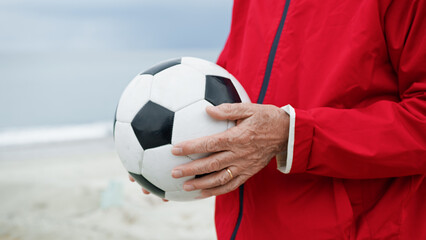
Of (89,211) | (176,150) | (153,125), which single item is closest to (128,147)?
(153,125)

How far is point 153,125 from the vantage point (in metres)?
1.28

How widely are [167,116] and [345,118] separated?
58 cm

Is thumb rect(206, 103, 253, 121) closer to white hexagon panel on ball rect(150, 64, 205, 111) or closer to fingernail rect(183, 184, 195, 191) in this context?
white hexagon panel on ball rect(150, 64, 205, 111)

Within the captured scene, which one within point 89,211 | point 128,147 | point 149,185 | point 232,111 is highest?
point 232,111

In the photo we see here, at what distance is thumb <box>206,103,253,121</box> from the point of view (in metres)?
1.18

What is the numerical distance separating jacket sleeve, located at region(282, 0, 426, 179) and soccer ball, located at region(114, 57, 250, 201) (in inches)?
10.6

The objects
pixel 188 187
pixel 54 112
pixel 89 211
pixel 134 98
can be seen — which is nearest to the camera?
pixel 188 187

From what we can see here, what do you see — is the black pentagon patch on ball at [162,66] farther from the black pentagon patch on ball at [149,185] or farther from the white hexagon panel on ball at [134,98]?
the black pentagon patch on ball at [149,185]

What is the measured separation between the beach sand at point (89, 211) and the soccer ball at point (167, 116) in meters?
2.08

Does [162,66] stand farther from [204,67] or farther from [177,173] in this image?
[177,173]

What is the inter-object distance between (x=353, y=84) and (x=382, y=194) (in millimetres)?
389

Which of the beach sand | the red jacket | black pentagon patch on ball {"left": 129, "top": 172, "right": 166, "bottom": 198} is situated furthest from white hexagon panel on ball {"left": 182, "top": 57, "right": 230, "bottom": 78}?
the beach sand

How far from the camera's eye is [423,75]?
43.6 inches

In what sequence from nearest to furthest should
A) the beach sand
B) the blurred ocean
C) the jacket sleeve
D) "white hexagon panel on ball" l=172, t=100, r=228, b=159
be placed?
the jacket sleeve
"white hexagon panel on ball" l=172, t=100, r=228, b=159
the beach sand
the blurred ocean
